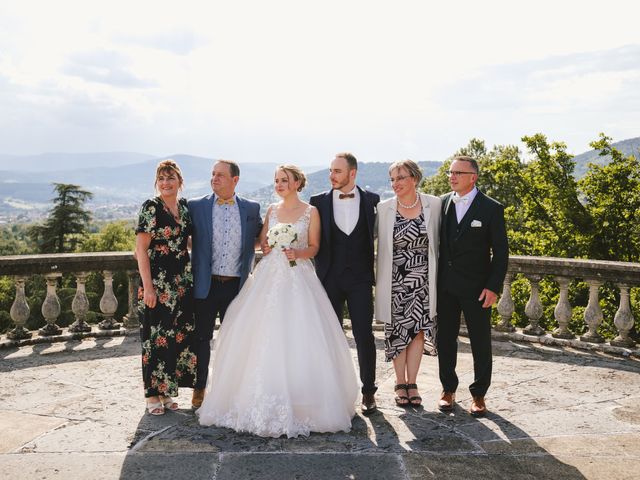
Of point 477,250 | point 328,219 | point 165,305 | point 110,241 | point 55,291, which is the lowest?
point 110,241

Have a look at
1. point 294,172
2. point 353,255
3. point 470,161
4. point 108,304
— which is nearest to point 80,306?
point 108,304

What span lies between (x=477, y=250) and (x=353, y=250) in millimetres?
1039

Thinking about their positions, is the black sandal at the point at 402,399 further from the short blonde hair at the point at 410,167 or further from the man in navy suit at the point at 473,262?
the short blonde hair at the point at 410,167

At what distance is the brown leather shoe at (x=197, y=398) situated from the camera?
5.00 m

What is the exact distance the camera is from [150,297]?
188 inches

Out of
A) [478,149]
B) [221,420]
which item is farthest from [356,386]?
[478,149]

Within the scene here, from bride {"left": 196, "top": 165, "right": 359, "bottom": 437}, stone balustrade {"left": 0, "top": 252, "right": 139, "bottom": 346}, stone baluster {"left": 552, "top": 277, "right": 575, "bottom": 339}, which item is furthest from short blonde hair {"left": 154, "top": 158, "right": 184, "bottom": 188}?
stone baluster {"left": 552, "top": 277, "right": 575, "bottom": 339}

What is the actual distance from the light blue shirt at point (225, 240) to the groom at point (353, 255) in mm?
734

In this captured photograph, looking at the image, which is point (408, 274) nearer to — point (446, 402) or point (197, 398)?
point (446, 402)

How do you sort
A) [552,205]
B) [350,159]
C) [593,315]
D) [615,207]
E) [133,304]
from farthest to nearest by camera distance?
[552,205]
[615,207]
[133,304]
[593,315]
[350,159]

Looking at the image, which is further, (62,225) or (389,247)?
(62,225)

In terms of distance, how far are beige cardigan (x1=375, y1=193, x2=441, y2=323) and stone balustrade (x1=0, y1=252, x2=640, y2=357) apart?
9.06 ft

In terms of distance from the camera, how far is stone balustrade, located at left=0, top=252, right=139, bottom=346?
22.9 ft

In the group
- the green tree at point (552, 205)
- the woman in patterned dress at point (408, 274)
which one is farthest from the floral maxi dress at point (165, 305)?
the green tree at point (552, 205)
